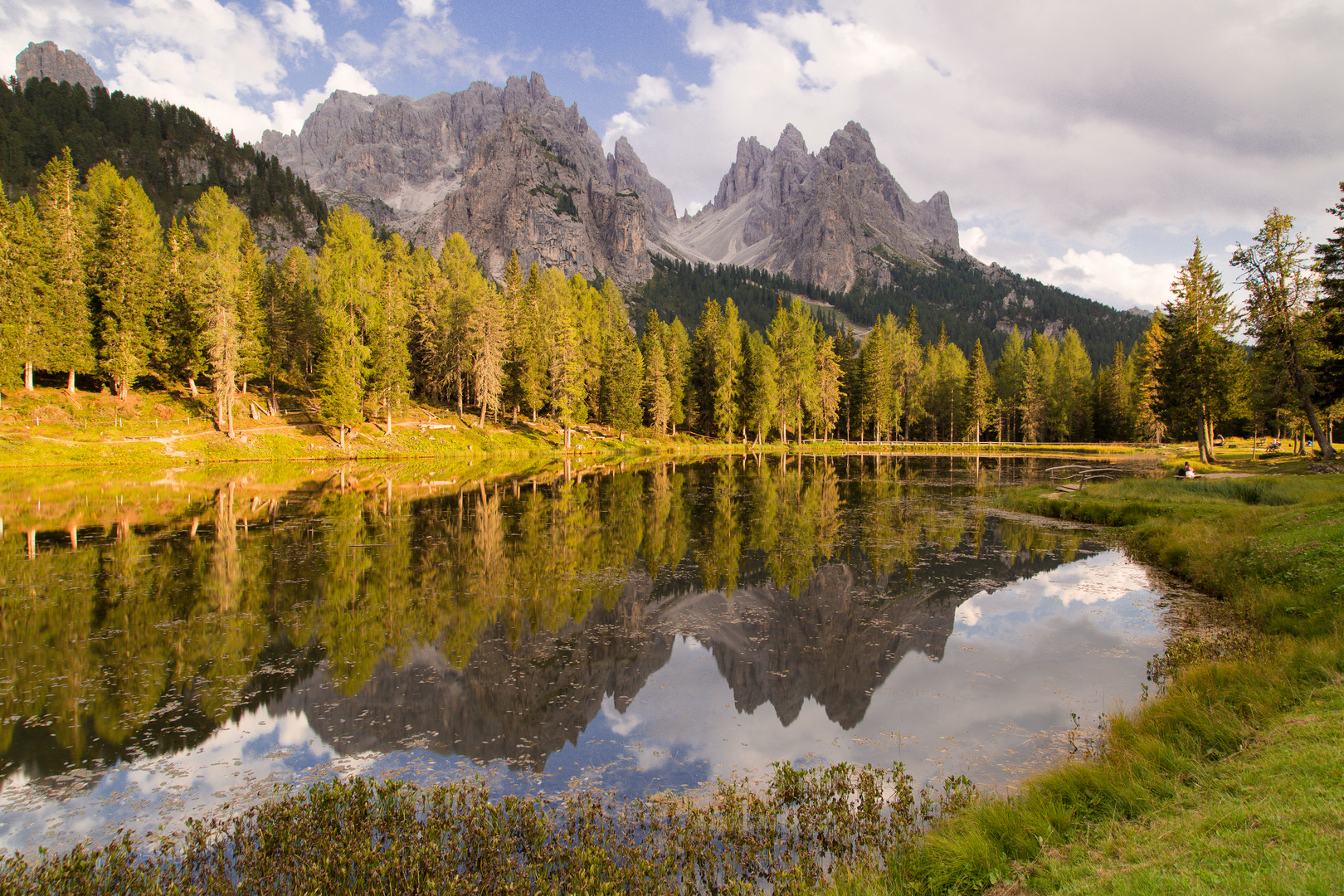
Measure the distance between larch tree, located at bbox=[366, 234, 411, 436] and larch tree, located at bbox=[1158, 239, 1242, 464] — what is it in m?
69.9

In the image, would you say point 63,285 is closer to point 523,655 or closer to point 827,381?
point 523,655

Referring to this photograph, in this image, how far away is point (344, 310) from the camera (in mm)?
60281

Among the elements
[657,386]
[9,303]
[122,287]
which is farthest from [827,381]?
[9,303]

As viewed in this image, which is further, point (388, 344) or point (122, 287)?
point (388, 344)

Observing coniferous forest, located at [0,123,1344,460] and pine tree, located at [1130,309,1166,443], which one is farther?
pine tree, located at [1130,309,1166,443]

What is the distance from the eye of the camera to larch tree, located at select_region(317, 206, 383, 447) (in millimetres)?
56719

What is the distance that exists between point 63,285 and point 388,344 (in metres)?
23.9

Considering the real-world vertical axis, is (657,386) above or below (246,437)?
above

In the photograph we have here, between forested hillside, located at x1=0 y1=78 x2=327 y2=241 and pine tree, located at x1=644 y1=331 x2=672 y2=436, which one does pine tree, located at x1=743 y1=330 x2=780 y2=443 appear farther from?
forested hillside, located at x1=0 y1=78 x2=327 y2=241

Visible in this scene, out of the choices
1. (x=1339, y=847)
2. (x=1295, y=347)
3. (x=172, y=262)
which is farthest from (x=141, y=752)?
(x=172, y=262)

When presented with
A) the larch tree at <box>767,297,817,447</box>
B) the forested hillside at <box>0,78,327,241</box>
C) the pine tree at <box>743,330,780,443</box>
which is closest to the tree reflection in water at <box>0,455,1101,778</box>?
the pine tree at <box>743,330,780,443</box>

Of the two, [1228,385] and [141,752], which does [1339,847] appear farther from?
[1228,385]

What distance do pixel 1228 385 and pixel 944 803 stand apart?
61.4 metres

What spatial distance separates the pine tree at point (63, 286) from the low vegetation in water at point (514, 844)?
198 ft
